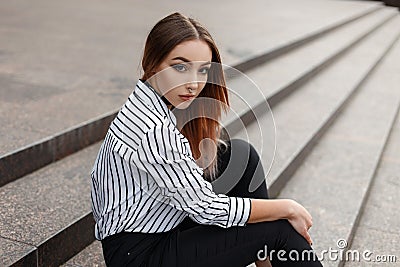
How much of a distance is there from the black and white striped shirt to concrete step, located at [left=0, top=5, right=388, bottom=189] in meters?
0.98

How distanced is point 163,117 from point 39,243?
77cm

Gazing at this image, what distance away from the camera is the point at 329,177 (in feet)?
13.1

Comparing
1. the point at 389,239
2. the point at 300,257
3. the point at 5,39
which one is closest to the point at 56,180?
the point at 300,257

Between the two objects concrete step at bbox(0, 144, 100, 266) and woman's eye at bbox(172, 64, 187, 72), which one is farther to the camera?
concrete step at bbox(0, 144, 100, 266)

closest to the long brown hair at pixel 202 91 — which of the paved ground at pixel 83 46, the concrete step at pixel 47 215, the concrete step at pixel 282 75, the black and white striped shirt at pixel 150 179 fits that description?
the black and white striped shirt at pixel 150 179

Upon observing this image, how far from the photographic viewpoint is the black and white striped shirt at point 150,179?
2.02 m

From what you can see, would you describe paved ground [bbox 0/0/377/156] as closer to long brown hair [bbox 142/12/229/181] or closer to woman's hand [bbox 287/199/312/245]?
long brown hair [bbox 142/12/229/181]

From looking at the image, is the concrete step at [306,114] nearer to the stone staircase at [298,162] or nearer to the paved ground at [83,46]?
the stone staircase at [298,162]

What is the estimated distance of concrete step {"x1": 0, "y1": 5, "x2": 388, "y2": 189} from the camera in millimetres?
2969

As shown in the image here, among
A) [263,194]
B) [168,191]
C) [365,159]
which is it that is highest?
[168,191]

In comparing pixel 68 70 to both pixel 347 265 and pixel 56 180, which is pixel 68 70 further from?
pixel 347 265

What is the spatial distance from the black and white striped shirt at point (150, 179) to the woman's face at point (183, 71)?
0.04 metres

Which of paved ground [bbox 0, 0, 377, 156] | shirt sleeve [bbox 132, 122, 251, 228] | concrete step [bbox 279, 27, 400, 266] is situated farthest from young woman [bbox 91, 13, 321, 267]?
paved ground [bbox 0, 0, 377, 156]

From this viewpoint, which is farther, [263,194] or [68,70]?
[68,70]
